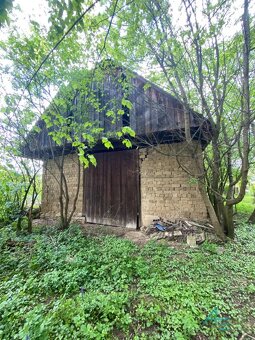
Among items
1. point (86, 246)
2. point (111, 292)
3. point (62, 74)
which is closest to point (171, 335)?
point (111, 292)

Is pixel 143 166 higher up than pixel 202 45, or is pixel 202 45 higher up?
pixel 202 45

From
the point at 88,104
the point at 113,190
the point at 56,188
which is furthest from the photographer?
the point at 56,188

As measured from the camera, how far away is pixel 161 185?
17.0 feet

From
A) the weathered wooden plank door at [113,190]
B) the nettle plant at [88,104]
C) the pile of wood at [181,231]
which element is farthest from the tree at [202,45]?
the weathered wooden plank door at [113,190]

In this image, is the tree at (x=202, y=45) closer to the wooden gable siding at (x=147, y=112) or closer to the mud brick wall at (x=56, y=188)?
the wooden gable siding at (x=147, y=112)

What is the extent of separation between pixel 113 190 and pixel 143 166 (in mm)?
1416

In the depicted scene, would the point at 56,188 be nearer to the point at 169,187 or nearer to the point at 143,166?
the point at 143,166

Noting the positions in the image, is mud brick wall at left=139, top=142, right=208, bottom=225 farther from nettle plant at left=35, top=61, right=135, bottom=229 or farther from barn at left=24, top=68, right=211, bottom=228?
nettle plant at left=35, top=61, right=135, bottom=229

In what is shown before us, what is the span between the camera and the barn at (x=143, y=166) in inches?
178

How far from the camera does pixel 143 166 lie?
551cm

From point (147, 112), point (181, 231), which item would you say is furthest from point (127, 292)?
point (147, 112)

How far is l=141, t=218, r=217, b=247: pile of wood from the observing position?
3.99 m

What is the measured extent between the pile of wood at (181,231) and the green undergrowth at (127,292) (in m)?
0.33

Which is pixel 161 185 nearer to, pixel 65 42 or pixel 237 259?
pixel 237 259
